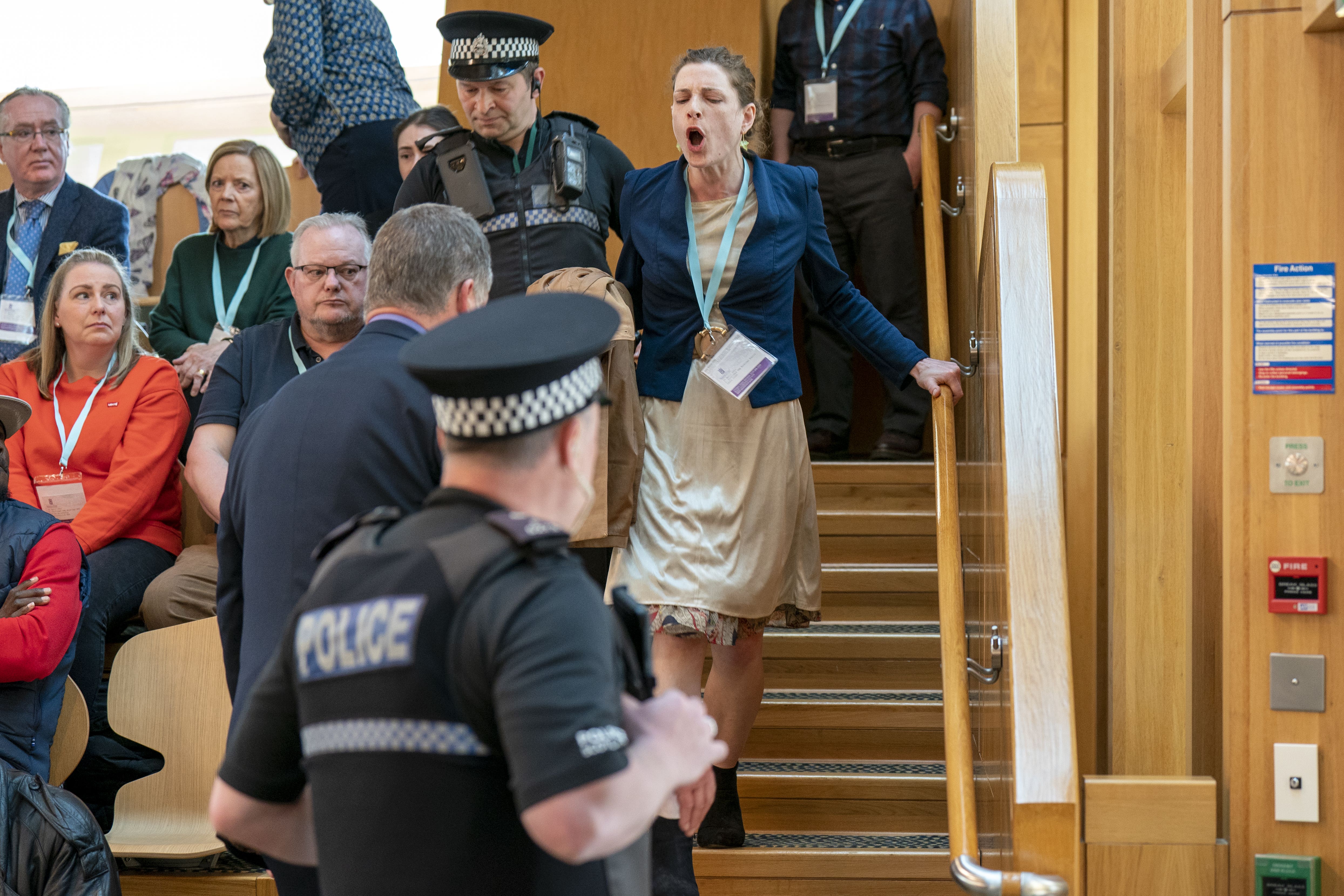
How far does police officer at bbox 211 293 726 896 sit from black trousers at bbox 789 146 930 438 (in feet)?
12.5

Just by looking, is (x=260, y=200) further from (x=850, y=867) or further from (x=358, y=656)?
(x=358, y=656)

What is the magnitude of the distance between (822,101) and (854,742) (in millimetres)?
2560

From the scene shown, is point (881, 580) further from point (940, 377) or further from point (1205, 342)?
point (1205, 342)

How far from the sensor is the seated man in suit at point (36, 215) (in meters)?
5.18

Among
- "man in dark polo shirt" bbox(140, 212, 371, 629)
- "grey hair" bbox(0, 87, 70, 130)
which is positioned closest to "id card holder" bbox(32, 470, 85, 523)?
"man in dark polo shirt" bbox(140, 212, 371, 629)

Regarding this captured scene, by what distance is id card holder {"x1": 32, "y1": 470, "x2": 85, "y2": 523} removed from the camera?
164 inches

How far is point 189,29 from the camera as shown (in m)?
9.84

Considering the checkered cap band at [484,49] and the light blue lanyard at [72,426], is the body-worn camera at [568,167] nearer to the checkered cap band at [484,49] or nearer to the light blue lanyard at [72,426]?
the checkered cap band at [484,49]

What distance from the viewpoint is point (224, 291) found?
477 centimetres

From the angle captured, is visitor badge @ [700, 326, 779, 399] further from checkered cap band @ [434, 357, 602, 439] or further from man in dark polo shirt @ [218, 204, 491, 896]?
checkered cap band @ [434, 357, 602, 439]

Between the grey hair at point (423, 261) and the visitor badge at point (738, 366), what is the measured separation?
1029mm

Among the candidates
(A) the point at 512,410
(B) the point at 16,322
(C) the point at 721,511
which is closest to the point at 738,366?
(C) the point at 721,511

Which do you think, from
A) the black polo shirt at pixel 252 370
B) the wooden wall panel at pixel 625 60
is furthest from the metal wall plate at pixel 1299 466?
the wooden wall panel at pixel 625 60

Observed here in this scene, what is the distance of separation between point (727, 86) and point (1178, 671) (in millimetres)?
2002
